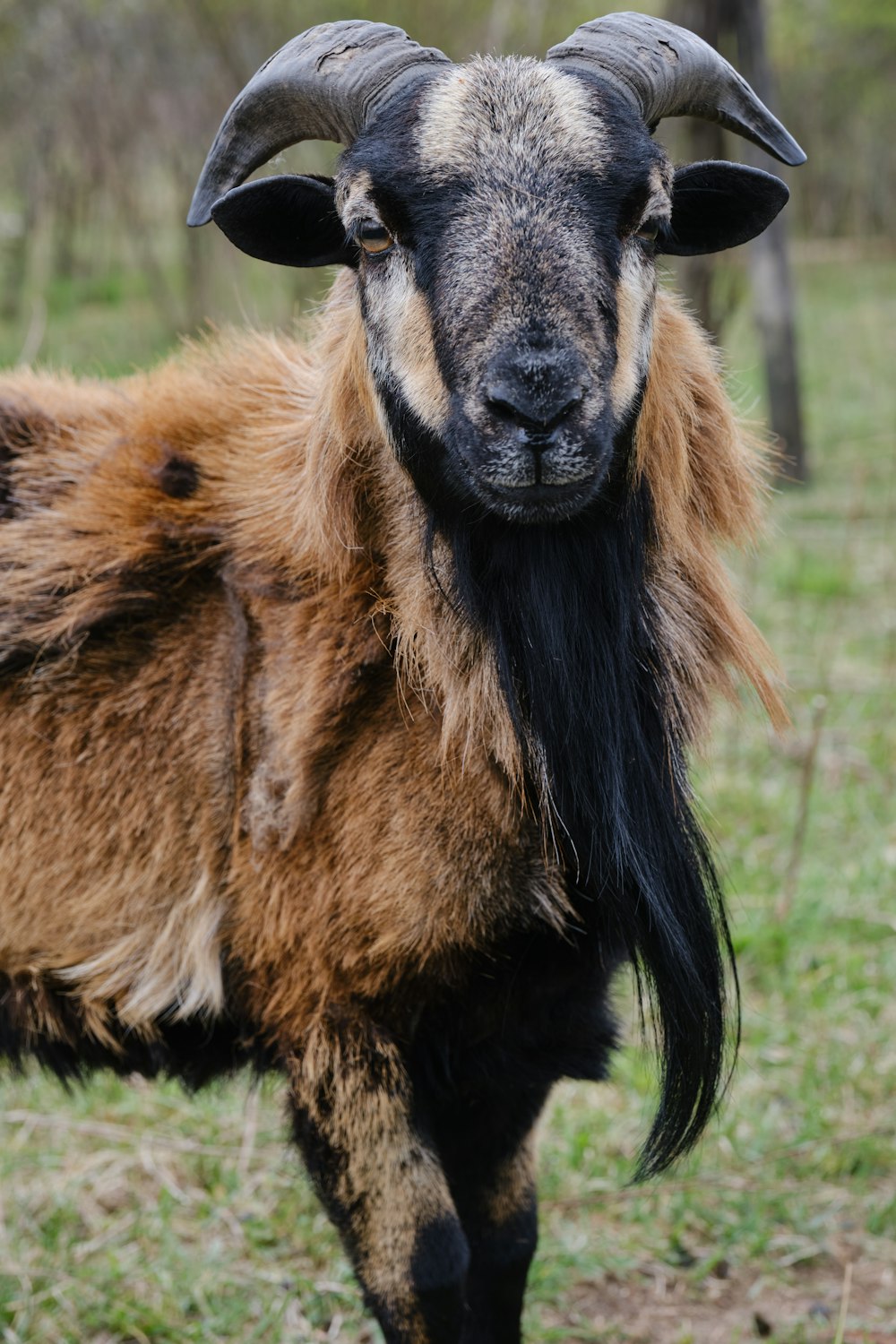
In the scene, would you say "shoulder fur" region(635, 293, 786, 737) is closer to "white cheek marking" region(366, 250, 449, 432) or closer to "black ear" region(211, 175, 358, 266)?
"white cheek marking" region(366, 250, 449, 432)

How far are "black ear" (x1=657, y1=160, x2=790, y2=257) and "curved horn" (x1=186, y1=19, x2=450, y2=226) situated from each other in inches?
27.3

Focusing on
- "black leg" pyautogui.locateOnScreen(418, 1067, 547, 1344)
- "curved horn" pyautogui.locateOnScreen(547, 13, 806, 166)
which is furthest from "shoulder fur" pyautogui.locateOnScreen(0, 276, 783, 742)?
"black leg" pyautogui.locateOnScreen(418, 1067, 547, 1344)

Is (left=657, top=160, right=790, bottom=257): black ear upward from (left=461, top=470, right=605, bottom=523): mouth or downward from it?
upward

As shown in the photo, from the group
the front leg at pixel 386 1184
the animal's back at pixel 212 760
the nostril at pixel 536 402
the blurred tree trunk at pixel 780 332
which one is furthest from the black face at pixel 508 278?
the blurred tree trunk at pixel 780 332

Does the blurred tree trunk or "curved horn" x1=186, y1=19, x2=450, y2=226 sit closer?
"curved horn" x1=186, y1=19, x2=450, y2=226

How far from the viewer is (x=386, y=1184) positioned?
3.06 m

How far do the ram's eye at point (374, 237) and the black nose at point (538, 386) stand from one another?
578 mm

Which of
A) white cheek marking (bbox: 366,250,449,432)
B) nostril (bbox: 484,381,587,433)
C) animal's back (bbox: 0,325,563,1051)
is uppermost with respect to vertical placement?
white cheek marking (bbox: 366,250,449,432)

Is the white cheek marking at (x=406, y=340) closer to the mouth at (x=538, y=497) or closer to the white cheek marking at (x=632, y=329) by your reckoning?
the mouth at (x=538, y=497)

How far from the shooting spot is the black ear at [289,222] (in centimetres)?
315

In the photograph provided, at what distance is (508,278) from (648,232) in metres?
0.52

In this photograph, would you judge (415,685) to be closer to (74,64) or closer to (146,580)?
(146,580)

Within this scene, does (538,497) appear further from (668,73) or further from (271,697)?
(668,73)

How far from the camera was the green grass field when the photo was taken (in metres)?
3.83
